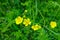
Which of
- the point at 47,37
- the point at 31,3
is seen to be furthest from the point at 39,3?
the point at 47,37

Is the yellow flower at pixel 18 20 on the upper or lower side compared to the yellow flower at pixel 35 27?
upper

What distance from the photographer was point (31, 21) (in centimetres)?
321

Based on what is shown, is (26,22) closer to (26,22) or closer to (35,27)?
(26,22)

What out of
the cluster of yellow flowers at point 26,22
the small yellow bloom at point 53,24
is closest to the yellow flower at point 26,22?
the cluster of yellow flowers at point 26,22

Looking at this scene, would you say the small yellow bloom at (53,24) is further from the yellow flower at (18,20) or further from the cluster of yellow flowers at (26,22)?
the yellow flower at (18,20)

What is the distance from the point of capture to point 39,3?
339 cm

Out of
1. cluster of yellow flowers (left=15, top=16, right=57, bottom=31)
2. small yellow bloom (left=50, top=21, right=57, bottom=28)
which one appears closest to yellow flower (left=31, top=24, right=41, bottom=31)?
cluster of yellow flowers (left=15, top=16, right=57, bottom=31)

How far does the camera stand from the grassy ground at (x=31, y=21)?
3138mm

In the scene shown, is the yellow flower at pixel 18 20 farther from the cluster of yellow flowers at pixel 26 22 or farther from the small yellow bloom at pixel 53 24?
the small yellow bloom at pixel 53 24

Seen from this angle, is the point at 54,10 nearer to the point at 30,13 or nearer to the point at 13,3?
the point at 30,13

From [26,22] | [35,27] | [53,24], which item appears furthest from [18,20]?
[53,24]

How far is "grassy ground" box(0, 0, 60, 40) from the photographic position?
3.14 meters

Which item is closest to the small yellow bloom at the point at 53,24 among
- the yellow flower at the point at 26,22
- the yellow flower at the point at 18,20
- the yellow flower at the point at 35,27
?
the yellow flower at the point at 35,27

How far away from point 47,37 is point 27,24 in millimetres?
377
